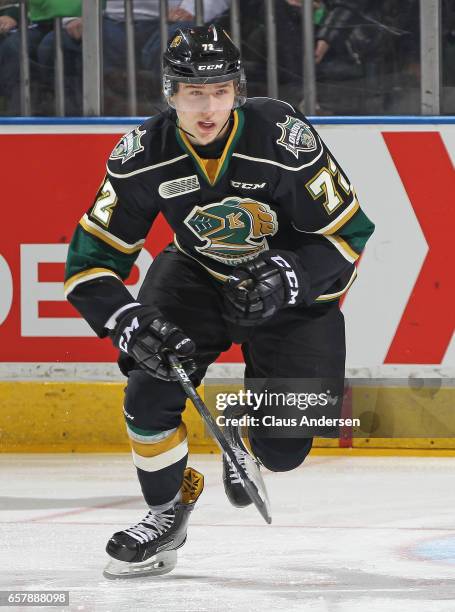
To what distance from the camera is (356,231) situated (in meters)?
4.08

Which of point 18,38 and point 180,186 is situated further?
point 18,38

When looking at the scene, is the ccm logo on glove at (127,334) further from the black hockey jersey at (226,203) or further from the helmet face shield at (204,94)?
the helmet face shield at (204,94)

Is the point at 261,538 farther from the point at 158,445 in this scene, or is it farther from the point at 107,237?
the point at 107,237

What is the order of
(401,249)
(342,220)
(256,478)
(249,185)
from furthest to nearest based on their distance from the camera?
(401,249)
(256,478)
(342,220)
(249,185)

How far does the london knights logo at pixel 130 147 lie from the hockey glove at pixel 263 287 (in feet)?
1.33

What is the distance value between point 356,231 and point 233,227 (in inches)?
13.6

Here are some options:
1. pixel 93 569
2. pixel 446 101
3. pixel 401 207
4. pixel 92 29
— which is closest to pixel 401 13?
pixel 446 101

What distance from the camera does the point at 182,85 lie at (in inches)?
151

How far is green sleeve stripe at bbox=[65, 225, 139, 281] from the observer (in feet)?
13.1

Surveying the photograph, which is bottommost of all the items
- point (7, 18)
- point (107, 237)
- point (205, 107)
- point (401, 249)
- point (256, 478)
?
point (401, 249)

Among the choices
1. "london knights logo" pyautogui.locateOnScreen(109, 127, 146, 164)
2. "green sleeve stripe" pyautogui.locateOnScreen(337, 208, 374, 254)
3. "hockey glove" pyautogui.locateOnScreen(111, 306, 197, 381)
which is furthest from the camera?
"green sleeve stripe" pyautogui.locateOnScreen(337, 208, 374, 254)

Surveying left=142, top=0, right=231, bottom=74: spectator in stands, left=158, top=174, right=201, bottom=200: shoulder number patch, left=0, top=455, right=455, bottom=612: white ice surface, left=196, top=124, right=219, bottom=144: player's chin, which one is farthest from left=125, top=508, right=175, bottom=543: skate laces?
left=142, top=0, right=231, bottom=74: spectator in stands

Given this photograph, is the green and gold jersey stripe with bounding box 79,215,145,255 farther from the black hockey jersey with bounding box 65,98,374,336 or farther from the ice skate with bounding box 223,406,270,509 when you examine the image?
the ice skate with bounding box 223,406,270,509

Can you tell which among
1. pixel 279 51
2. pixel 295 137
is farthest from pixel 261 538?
pixel 279 51
